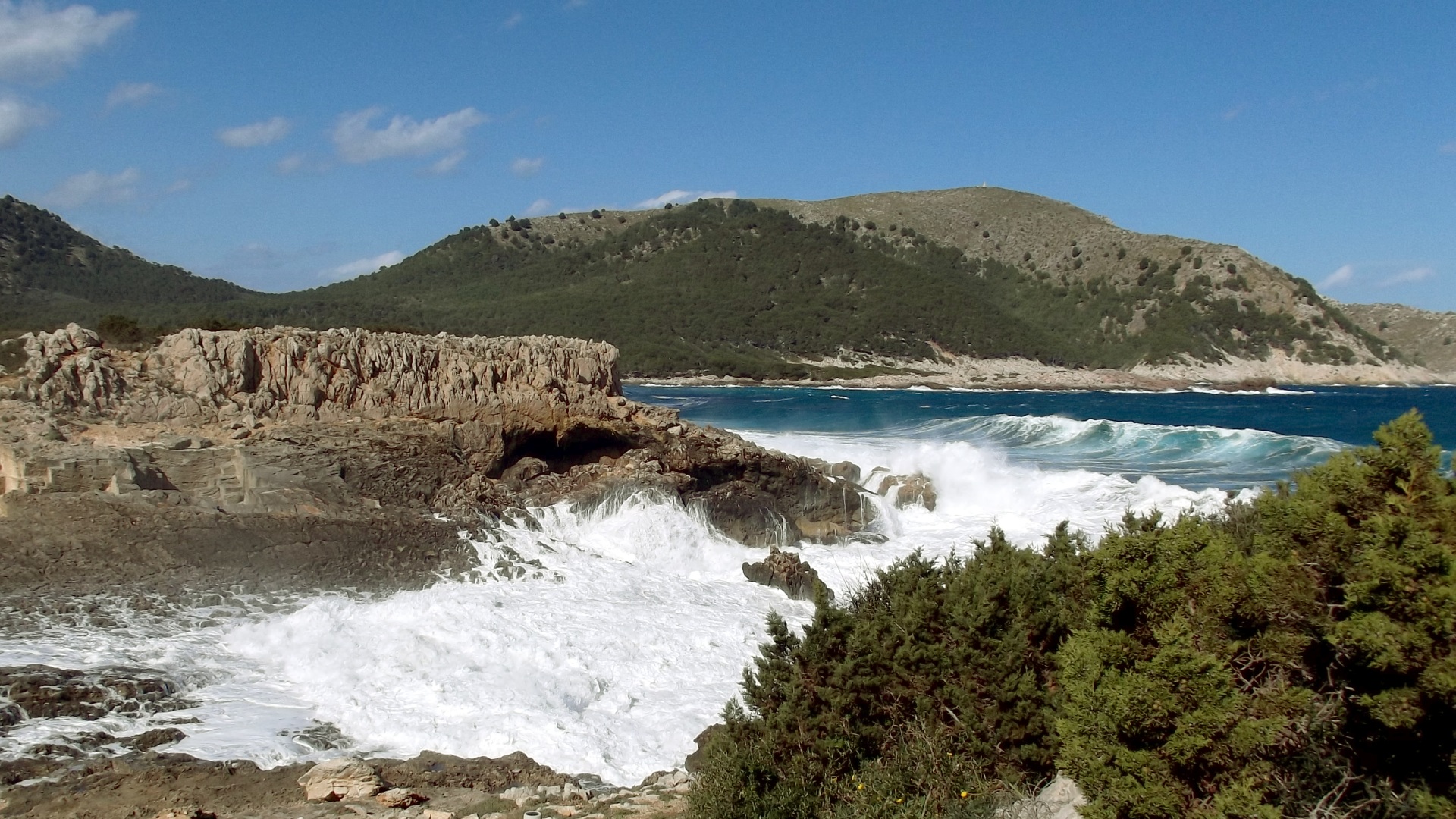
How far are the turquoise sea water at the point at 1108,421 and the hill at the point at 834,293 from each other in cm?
1117

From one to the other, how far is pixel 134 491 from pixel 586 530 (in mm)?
5613

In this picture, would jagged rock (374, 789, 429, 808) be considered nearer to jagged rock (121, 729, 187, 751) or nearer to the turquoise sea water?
jagged rock (121, 729, 187, 751)

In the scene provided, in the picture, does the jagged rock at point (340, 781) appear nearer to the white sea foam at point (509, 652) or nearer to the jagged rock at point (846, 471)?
the white sea foam at point (509, 652)

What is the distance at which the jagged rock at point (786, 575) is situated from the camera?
13.5 meters

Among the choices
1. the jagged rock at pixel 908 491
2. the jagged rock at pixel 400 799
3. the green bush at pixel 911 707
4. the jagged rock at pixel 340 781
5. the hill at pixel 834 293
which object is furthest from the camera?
the hill at pixel 834 293

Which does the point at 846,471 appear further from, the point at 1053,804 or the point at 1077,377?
the point at 1077,377

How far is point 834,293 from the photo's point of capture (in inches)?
3782

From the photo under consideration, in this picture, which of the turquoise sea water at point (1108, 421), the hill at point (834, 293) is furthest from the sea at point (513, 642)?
the hill at point (834, 293)

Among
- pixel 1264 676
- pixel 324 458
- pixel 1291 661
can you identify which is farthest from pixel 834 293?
pixel 1291 661

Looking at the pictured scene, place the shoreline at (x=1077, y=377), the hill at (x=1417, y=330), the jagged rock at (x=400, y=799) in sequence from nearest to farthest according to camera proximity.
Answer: the jagged rock at (x=400, y=799) → the shoreline at (x=1077, y=377) → the hill at (x=1417, y=330)

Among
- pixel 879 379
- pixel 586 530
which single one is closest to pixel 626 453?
pixel 586 530

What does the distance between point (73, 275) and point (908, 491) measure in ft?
205

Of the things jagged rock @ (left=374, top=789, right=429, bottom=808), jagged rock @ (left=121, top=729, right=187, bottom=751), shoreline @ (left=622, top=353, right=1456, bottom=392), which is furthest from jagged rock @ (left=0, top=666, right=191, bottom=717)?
shoreline @ (left=622, top=353, right=1456, bottom=392)

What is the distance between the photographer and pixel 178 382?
14.0 metres
